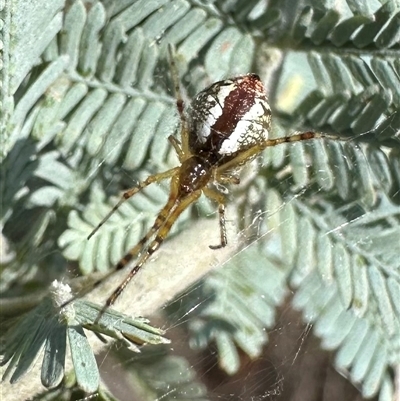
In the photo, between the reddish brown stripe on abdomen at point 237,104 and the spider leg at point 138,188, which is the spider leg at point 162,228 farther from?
the reddish brown stripe on abdomen at point 237,104

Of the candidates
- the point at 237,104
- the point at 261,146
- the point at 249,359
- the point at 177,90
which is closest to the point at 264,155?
the point at 261,146

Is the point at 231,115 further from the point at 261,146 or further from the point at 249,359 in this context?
the point at 249,359

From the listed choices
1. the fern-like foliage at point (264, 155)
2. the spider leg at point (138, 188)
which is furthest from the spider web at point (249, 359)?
the spider leg at point (138, 188)

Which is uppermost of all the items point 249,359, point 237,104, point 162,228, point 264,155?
point 237,104

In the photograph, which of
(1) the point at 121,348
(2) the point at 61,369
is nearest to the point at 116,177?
(1) the point at 121,348

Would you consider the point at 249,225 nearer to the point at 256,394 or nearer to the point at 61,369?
the point at 256,394

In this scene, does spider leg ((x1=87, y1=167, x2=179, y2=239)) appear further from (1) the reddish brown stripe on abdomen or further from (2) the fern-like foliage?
(1) the reddish brown stripe on abdomen

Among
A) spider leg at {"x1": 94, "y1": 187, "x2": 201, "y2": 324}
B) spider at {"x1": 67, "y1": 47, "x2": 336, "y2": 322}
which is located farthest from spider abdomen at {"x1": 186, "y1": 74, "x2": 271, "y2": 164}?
spider leg at {"x1": 94, "y1": 187, "x2": 201, "y2": 324}

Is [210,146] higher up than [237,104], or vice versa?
[237,104]
